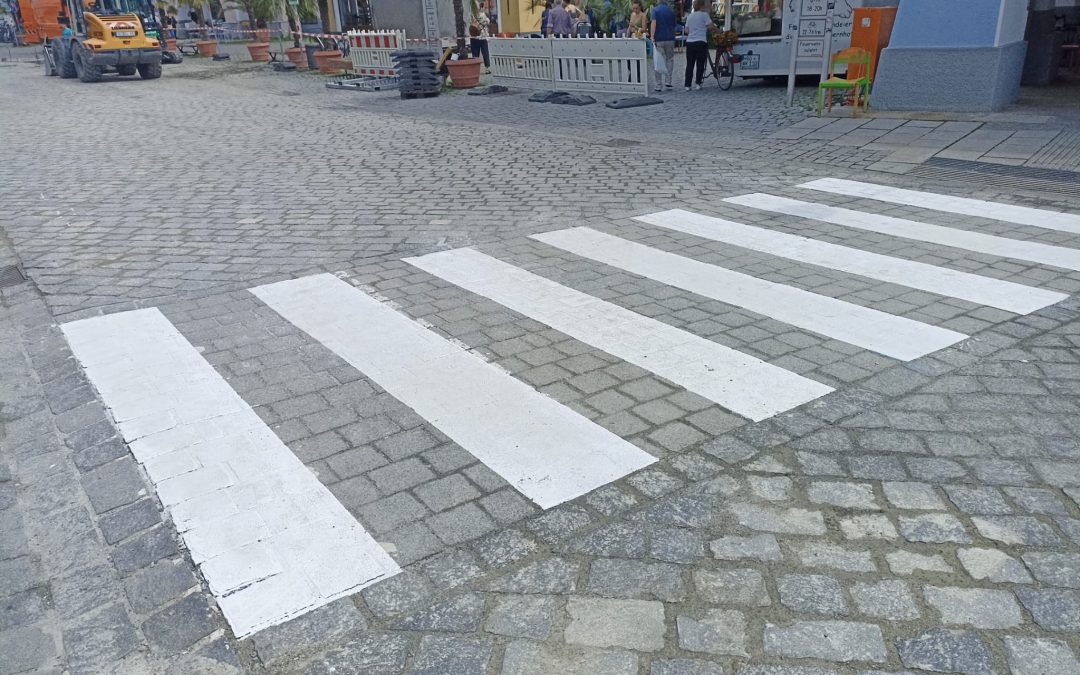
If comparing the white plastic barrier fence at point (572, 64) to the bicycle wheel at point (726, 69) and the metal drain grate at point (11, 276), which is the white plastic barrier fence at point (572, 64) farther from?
the metal drain grate at point (11, 276)

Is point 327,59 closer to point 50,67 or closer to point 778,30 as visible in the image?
point 50,67

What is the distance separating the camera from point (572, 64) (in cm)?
1769

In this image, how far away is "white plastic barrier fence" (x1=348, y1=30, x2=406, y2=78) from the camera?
2188 centimetres

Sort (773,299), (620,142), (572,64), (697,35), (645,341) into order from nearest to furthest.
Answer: (645,341), (773,299), (620,142), (697,35), (572,64)

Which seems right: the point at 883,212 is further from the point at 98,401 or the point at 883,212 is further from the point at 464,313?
the point at 98,401

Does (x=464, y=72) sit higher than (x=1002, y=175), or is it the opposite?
(x=464, y=72)

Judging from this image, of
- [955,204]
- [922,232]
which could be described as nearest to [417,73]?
[955,204]

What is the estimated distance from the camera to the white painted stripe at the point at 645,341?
4426mm

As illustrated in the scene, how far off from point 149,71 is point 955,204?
999 inches

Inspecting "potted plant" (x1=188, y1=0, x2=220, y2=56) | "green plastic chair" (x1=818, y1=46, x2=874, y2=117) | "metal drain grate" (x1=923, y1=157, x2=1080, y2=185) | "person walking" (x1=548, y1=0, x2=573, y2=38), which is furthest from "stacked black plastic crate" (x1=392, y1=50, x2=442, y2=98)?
"potted plant" (x1=188, y1=0, x2=220, y2=56)

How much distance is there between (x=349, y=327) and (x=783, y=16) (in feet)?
47.0

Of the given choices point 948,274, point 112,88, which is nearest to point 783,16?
point 948,274

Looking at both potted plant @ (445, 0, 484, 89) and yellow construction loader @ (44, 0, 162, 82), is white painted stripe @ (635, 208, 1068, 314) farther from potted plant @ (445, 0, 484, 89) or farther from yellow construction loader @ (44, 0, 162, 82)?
yellow construction loader @ (44, 0, 162, 82)

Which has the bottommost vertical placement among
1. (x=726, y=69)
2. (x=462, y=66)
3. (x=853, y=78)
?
(x=726, y=69)
